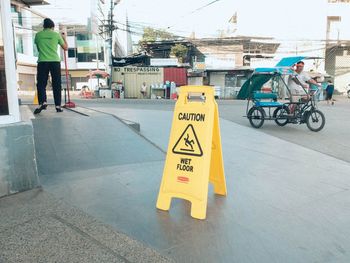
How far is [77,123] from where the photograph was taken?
18.8 feet

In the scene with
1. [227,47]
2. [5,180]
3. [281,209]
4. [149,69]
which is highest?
[227,47]

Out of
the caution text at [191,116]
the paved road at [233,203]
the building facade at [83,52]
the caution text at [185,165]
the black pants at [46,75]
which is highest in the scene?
the building facade at [83,52]

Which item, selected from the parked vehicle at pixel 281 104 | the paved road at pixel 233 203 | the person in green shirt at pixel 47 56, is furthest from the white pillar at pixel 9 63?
the parked vehicle at pixel 281 104

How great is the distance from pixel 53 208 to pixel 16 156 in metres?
0.78

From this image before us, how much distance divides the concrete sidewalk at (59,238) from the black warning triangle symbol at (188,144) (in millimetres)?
1005

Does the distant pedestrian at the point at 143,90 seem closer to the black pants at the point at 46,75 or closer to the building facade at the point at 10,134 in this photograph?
the black pants at the point at 46,75

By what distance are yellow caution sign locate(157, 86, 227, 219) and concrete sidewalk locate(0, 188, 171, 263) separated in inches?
28.9

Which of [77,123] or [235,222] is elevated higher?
[77,123]

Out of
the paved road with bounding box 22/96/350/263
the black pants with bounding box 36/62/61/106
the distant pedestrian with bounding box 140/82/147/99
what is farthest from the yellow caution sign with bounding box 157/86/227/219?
the distant pedestrian with bounding box 140/82/147/99

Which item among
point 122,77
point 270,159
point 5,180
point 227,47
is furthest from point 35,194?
point 227,47

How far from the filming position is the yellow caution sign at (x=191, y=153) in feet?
9.74

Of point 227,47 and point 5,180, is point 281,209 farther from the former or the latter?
point 227,47

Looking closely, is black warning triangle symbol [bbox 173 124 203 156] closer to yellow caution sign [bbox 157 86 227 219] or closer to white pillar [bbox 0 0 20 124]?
yellow caution sign [bbox 157 86 227 219]

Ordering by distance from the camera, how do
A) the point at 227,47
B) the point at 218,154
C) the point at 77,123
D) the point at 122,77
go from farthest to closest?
1. the point at 227,47
2. the point at 122,77
3. the point at 77,123
4. the point at 218,154
